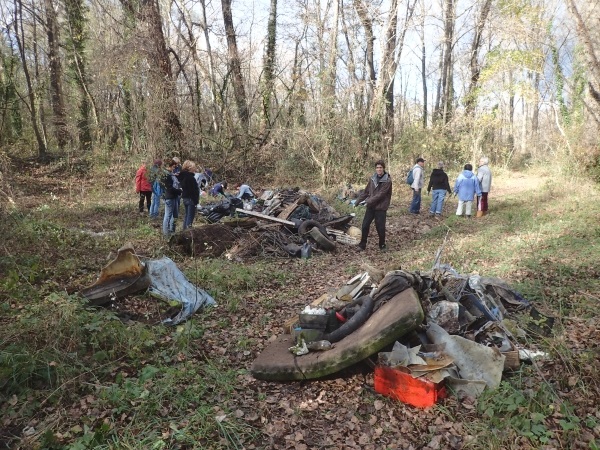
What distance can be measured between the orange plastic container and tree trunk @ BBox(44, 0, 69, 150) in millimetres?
20714

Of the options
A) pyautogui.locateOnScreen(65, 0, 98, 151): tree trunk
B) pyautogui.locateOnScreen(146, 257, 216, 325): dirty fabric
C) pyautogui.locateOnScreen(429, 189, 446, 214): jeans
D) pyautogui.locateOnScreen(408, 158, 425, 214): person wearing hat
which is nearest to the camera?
pyautogui.locateOnScreen(146, 257, 216, 325): dirty fabric

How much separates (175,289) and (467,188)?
9293mm

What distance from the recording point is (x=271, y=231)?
9.21 m

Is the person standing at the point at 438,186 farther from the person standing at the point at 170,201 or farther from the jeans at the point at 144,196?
the jeans at the point at 144,196

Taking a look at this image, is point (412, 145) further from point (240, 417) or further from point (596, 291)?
point (240, 417)

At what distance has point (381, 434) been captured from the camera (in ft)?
11.1

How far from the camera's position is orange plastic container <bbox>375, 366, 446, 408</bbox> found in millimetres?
3590

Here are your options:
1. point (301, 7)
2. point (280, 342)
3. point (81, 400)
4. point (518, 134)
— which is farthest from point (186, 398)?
point (518, 134)

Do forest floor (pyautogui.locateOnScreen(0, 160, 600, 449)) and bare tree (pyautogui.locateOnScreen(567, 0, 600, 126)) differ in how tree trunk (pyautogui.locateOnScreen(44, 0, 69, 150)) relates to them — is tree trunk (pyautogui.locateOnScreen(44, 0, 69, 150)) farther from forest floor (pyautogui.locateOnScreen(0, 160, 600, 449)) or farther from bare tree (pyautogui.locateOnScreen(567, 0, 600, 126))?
bare tree (pyautogui.locateOnScreen(567, 0, 600, 126))

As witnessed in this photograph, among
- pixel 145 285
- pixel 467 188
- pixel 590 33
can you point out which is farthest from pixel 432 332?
pixel 590 33

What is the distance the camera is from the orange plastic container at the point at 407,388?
141 inches

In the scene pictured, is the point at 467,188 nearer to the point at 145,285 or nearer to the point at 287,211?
the point at 287,211

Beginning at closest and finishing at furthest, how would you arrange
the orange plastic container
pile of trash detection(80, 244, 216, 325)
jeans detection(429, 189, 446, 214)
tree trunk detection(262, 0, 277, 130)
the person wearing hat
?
the orange plastic container, pile of trash detection(80, 244, 216, 325), jeans detection(429, 189, 446, 214), the person wearing hat, tree trunk detection(262, 0, 277, 130)

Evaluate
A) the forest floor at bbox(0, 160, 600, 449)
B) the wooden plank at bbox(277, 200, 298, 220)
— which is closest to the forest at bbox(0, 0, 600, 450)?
the forest floor at bbox(0, 160, 600, 449)
